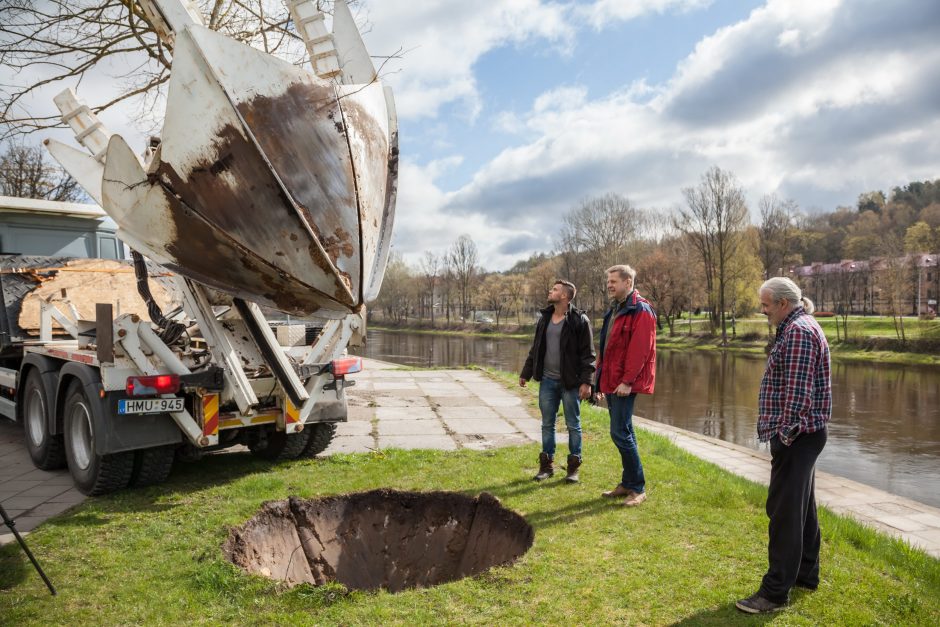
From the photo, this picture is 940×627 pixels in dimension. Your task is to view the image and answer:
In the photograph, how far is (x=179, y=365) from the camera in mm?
5102

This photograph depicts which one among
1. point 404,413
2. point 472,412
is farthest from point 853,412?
point 404,413

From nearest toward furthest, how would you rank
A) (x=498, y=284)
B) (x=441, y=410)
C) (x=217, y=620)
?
(x=217, y=620)
(x=441, y=410)
(x=498, y=284)

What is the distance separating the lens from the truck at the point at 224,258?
3.34 m

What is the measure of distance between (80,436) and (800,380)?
5.91 m

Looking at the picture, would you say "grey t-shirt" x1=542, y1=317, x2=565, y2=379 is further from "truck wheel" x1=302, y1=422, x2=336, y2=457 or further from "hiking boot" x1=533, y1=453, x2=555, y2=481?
"truck wheel" x1=302, y1=422, x2=336, y2=457

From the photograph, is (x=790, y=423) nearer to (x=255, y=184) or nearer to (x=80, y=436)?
(x=255, y=184)

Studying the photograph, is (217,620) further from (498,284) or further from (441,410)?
(498,284)

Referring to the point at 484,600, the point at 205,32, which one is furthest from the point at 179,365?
the point at 484,600

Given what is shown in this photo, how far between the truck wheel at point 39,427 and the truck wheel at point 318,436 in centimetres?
241

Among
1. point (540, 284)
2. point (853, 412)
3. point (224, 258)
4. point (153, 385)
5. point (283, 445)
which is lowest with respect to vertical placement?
point (853, 412)

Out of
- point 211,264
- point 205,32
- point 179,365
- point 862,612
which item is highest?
point 205,32

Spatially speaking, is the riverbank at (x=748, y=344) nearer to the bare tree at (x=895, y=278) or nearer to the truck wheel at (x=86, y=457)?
the bare tree at (x=895, y=278)

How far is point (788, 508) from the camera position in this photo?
11.1ft

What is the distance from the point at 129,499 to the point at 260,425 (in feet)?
4.16
